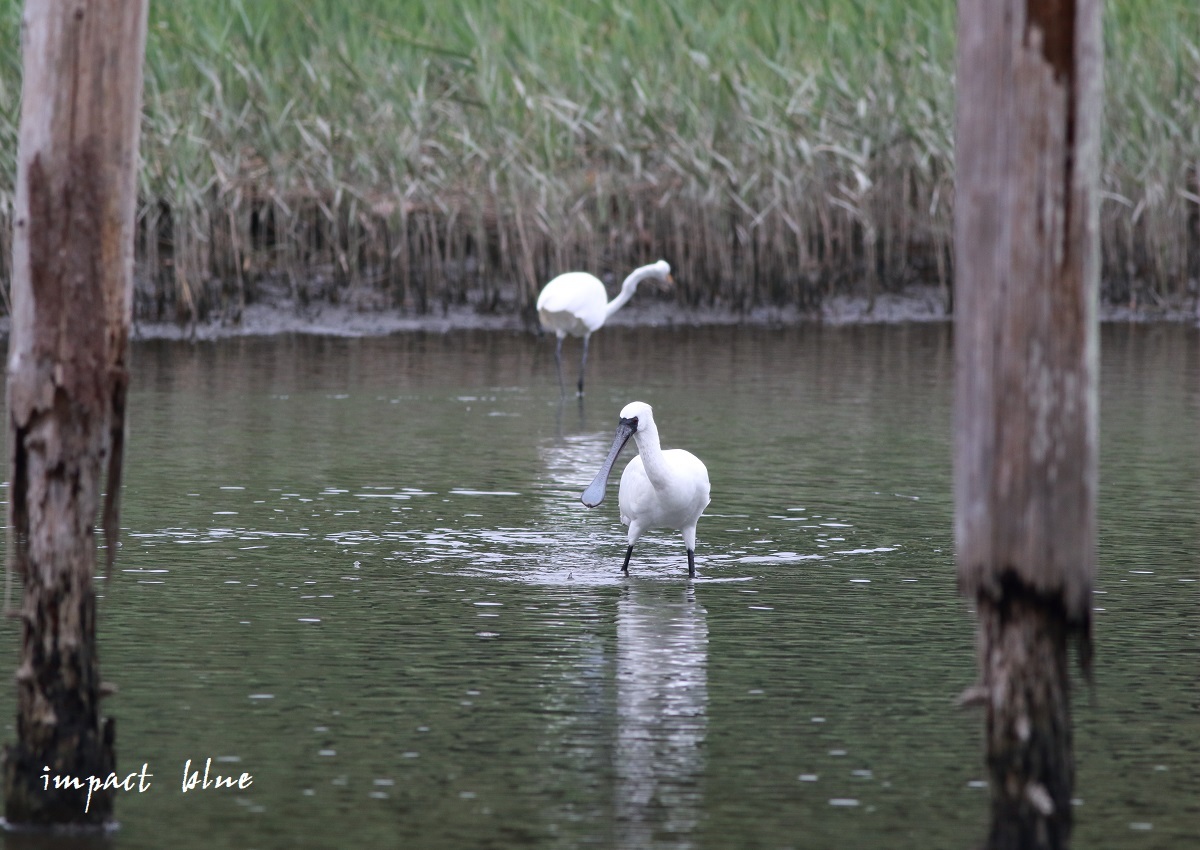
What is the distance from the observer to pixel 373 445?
13.3 metres

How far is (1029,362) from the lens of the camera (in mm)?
4746

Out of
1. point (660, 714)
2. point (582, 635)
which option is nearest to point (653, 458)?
point (582, 635)

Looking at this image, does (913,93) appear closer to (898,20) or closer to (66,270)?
(898,20)

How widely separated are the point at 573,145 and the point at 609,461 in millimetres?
9992

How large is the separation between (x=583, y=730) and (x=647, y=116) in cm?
1344

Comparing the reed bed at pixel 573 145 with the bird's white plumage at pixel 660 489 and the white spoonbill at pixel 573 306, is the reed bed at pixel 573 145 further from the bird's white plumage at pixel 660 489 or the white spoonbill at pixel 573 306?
the bird's white plumage at pixel 660 489

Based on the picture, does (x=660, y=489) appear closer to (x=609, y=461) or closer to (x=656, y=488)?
(x=656, y=488)

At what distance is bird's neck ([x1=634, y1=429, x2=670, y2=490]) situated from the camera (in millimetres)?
9461

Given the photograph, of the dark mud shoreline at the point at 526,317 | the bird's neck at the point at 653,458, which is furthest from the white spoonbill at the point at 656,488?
the dark mud shoreline at the point at 526,317

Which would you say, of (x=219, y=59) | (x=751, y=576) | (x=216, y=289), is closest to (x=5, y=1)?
(x=219, y=59)

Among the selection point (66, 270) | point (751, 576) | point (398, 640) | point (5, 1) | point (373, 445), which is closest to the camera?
point (66, 270)

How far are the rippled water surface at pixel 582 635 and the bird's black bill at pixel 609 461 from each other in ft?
0.79

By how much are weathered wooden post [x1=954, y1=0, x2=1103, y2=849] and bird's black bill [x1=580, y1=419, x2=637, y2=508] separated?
15.9ft

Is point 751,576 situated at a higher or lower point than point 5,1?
lower
